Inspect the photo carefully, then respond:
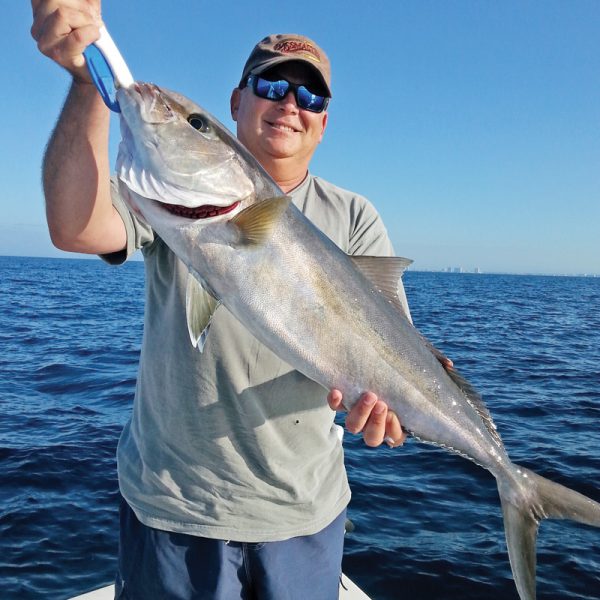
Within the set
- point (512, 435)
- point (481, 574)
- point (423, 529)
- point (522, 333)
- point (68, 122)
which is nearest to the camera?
point (68, 122)

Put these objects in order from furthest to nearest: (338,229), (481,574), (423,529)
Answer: (423,529) < (481,574) < (338,229)

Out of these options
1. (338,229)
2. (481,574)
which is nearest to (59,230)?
(338,229)

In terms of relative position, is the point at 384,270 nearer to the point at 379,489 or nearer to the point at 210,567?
the point at 210,567

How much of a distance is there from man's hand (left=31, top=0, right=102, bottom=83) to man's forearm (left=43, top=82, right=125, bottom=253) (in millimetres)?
179

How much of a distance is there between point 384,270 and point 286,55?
1435 mm

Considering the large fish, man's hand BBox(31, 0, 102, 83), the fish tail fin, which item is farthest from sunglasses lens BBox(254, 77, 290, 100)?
the fish tail fin

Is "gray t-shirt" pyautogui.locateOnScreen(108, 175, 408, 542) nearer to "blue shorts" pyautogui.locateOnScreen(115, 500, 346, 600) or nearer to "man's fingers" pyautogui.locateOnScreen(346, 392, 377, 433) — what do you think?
"blue shorts" pyautogui.locateOnScreen(115, 500, 346, 600)

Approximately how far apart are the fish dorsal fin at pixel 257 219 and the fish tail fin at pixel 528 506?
2138mm

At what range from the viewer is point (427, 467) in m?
9.62

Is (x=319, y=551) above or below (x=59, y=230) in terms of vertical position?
below

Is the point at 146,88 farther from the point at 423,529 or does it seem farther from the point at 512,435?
the point at 512,435

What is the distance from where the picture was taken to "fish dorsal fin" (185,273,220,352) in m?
2.66

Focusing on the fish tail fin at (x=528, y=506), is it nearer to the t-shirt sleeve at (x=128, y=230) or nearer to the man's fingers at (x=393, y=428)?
the man's fingers at (x=393, y=428)

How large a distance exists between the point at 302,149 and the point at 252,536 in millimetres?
2257
